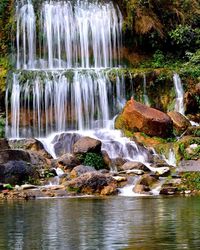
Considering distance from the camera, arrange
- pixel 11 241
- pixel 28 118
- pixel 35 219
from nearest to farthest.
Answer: pixel 11 241, pixel 35 219, pixel 28 118

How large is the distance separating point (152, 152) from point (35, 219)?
1562 centimetres

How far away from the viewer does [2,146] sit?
82.9ft

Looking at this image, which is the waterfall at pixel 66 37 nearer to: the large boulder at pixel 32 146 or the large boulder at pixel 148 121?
the large boulder at pixel 148 121

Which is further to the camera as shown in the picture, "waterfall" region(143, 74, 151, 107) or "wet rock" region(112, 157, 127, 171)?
"waterfall" region(143, 74, 151, 107)

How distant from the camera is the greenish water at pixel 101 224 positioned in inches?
364

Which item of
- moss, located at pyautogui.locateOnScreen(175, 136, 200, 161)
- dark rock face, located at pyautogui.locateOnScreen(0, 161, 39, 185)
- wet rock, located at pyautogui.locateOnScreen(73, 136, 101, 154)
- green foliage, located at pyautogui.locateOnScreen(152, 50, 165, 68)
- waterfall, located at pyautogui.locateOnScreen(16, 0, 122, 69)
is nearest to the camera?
dark rock face, located at pyautogui.locateOnScreen(0, 161, 39, 185)

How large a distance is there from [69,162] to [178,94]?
1078cm

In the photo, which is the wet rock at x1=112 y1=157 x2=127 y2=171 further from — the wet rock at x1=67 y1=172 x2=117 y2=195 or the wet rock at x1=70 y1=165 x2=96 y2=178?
the wet rock at x1=67 y1=172 x2=117 y2=195

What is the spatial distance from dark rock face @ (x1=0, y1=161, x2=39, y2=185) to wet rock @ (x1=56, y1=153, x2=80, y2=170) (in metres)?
2.05

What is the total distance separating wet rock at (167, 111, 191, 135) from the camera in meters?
30.0

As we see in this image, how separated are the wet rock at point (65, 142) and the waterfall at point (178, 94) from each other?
6.72m

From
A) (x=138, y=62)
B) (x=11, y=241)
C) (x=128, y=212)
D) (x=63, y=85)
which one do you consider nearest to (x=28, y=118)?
(x=63, y=85)

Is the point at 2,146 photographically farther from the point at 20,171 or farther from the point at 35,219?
the point at 35,219

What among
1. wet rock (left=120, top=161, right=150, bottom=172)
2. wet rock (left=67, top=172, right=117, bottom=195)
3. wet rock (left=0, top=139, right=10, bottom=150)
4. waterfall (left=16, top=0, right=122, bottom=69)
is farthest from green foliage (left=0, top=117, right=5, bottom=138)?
wet rock (left=67, top=172, right=117, bottom=195)
